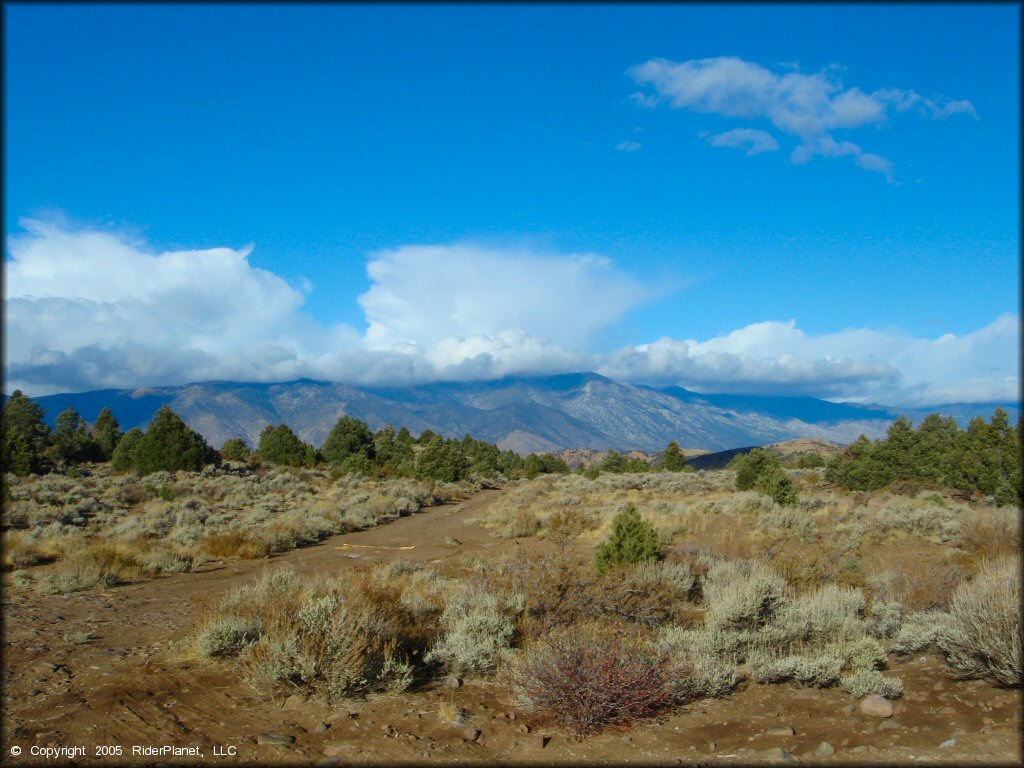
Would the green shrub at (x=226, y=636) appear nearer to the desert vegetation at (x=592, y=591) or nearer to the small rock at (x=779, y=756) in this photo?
the desert vegetation at (x=592, y=591)

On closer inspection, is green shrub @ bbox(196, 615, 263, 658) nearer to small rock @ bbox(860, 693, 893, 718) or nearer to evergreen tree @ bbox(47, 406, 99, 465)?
small rock @ bbox(860, 693, 893, 718)

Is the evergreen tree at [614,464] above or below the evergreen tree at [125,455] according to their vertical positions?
below

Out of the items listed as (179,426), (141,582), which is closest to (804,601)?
(141,582)

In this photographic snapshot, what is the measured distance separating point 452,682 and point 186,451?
3326 cm

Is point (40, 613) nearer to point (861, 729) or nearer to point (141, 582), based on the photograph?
point (141, 582)

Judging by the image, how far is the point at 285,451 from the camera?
1774 inches

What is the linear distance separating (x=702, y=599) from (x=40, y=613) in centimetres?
1126

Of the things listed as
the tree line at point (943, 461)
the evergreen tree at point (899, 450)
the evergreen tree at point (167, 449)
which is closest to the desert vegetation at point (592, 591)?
the tree line at point (943, 461)

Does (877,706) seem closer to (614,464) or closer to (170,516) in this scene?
(170,516)

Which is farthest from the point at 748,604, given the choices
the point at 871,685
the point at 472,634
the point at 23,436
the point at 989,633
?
the point at 23,436

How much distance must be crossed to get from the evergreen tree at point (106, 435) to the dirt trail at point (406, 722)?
3798cm

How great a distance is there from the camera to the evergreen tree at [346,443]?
45938mm

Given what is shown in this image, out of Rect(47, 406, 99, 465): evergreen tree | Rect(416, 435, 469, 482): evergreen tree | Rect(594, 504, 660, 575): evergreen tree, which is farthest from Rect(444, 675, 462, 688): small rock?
Rect(47, 406, 99, 465): evergreen tree

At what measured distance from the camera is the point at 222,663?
6867 mm
